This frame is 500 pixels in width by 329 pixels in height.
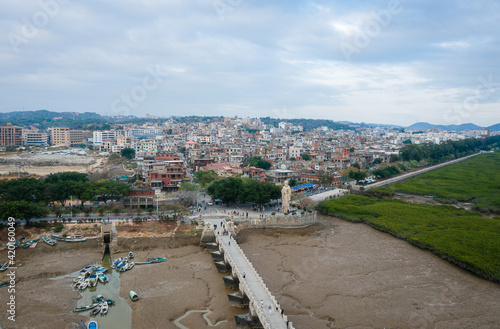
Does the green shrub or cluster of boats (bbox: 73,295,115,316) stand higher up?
the green shrub

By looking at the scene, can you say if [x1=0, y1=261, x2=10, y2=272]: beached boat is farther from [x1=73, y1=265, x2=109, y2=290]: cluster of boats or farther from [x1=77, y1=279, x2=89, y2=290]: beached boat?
[x1=77, y1=279, x2=89, y2=290]: beached boat

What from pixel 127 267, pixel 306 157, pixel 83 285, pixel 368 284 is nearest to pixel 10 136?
pixel 306 157

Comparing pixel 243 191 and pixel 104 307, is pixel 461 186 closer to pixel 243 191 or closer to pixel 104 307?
pixel 243 191

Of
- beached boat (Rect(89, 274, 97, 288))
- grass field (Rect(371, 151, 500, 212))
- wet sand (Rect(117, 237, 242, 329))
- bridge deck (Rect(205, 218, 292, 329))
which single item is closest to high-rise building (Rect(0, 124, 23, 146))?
wet sand (Rect(117, 237, 242, 329))

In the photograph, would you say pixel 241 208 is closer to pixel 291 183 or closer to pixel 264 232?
pixel 264 232

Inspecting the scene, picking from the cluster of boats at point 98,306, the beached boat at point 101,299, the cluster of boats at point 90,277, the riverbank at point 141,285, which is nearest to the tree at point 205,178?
the riverbank at point 141,285

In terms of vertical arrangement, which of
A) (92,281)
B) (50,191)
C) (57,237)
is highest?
(50,191)
